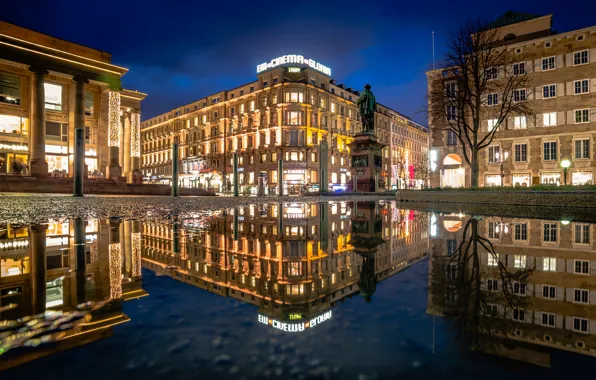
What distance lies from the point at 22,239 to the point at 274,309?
3886 mm

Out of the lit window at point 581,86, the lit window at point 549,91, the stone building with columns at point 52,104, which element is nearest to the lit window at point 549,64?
the lit window at point 549,91

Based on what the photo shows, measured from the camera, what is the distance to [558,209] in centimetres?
1092

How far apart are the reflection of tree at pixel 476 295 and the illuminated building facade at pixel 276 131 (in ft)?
136

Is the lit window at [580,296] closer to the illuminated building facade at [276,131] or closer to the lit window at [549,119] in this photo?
the lit window at [549,119]

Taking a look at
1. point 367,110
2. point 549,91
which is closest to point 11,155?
point 367,110

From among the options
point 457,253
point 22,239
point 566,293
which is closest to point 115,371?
point 566,293

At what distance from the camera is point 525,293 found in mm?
1998

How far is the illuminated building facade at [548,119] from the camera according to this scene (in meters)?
33.8

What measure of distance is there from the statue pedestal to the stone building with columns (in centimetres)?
2150

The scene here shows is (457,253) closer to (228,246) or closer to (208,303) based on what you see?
(228,246)

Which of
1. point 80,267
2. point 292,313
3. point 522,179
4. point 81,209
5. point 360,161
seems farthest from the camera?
point 522,179

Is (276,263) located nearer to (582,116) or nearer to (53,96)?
(53,96)

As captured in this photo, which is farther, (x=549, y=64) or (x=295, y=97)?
(x=295, y=97)

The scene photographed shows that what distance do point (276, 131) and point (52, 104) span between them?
28.4 meters
